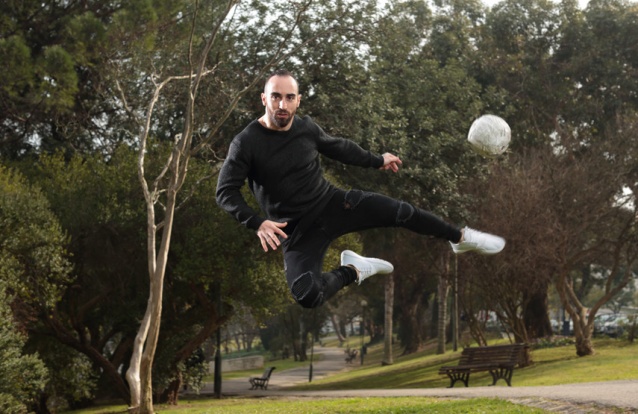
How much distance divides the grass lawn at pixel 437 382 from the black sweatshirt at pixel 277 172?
24.5ft

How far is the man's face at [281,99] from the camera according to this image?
7023 millimetres

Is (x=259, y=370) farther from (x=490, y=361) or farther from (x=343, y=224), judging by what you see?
(x=343, y=224)

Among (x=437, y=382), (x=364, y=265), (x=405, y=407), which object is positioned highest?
(x=364, y=265)

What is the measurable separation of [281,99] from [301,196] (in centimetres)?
84

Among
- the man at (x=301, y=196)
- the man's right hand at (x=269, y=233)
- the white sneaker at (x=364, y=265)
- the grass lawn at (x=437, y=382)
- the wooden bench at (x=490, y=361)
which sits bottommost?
the grass lawn at (x=437, y=382)

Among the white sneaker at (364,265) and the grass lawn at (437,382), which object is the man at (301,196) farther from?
the grass lawn at (437,382)

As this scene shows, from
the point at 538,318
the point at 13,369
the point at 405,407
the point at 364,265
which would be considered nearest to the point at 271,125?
the point at 364,265

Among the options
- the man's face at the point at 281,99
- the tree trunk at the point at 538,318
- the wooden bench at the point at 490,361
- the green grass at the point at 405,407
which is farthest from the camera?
the tree trunk at the point at 538,318

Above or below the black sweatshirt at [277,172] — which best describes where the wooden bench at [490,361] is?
below

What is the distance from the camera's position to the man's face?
7.02 metres

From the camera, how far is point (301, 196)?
24.2 feet

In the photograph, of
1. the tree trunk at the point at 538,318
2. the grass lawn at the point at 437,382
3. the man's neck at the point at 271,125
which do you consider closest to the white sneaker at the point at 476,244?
the man's neck at the point at 271,125

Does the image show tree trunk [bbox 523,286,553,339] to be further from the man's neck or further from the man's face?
the man's face

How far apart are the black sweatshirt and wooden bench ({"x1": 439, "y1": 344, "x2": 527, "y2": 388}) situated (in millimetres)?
19237
